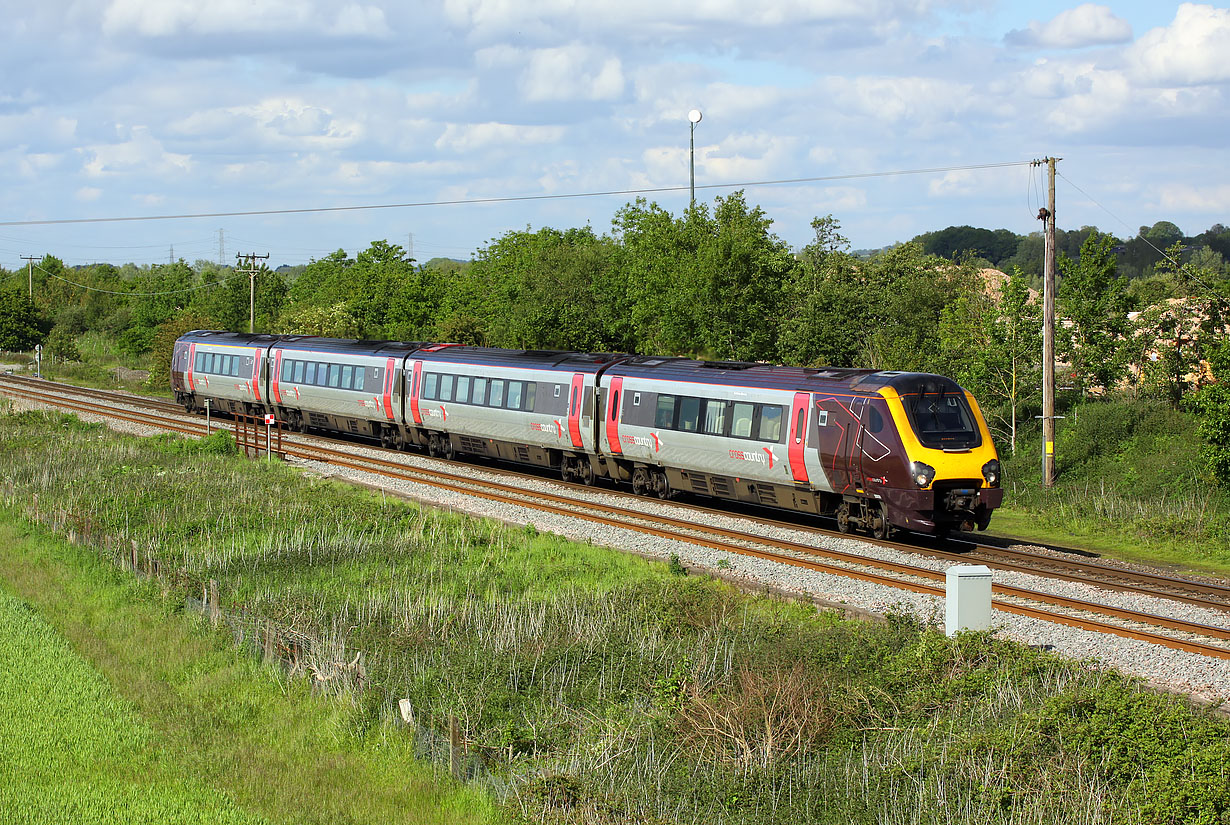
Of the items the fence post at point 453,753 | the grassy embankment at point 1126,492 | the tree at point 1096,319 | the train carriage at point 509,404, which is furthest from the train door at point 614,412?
the tree at point 1096,319

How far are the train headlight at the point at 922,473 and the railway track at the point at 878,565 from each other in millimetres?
1277

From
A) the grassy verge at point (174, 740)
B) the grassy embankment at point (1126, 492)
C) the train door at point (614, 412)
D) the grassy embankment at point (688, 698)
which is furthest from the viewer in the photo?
the train door at point (614, 412)

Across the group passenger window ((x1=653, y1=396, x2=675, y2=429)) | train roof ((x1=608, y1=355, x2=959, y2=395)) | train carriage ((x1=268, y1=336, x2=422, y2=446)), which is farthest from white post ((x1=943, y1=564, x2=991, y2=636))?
train carriage ((x1=268, y1=336, x2=422, y2=446))

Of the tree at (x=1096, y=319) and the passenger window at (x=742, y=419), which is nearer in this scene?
the passenger window at (x=742, y=419)

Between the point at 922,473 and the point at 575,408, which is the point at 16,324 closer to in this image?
the point at 575,408

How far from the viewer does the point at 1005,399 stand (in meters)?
33.0

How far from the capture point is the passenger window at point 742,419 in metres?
22.4

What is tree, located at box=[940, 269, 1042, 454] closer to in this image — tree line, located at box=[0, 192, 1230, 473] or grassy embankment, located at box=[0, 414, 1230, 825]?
tree line, located at box=[0, 192, 1230, 473]

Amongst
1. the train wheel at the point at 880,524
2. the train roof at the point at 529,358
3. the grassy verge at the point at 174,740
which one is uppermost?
the train roof at the point at 529,358

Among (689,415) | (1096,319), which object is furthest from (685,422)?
(1096,319)

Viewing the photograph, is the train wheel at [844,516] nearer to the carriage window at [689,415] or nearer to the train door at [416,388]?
the carriage window at [689,415]

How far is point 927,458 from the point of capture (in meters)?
19.3

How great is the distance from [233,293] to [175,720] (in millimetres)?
70387

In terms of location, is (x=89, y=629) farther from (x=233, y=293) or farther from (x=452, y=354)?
(x=233, y=293)
